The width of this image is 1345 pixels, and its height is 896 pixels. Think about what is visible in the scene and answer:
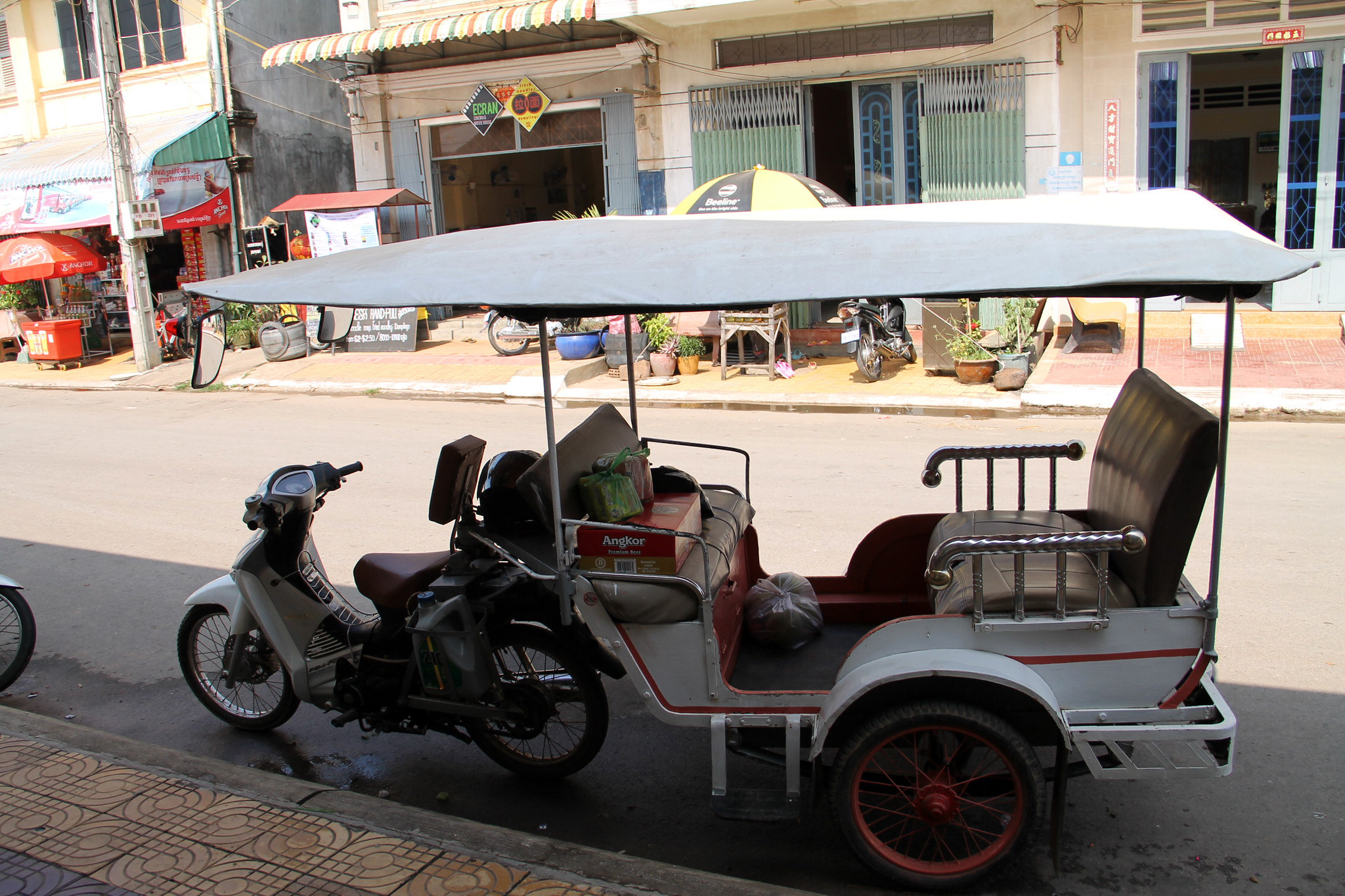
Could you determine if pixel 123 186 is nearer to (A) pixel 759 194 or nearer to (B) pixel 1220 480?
(A) pixel 759 194

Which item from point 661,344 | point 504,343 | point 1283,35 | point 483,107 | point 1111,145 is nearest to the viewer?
point 1283,35

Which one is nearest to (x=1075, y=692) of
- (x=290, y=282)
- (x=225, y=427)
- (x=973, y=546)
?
(x=973, y=546)

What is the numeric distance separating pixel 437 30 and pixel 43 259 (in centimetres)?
841

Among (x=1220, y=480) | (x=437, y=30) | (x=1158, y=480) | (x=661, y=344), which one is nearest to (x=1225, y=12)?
(x=661, y=344)

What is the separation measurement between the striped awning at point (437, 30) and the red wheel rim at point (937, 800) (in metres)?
13.2

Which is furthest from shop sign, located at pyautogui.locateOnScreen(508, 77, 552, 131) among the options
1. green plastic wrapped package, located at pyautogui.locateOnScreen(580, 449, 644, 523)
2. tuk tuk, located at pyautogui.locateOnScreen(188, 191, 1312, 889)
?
green plastic wrapped package, located at pyautogui.locateOnScreen(580, 449, 644, 523)

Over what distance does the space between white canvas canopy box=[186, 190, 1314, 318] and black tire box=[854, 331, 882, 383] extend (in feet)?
28.7

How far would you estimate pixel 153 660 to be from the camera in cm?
541

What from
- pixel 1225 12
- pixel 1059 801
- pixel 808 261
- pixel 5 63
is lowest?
pixel 1059 801

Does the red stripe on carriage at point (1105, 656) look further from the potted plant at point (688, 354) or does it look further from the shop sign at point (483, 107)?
the shop sign at point (483, 107)

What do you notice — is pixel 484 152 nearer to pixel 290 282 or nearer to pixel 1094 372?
pixel 1094 372

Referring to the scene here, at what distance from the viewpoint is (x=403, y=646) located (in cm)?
405

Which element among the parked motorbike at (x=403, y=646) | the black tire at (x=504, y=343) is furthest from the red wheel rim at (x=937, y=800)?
the black tire at (x=504, y=343)

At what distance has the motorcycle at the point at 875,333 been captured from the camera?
40.7 feet
